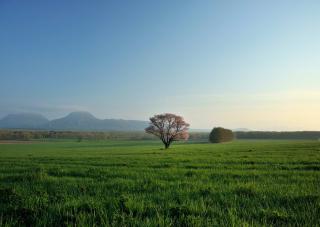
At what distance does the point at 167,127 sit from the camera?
258ft

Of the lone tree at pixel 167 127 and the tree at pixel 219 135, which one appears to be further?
the tree at pixel 219 135

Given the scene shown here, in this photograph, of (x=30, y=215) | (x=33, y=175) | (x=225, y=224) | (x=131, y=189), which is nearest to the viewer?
(x=225, y=224)

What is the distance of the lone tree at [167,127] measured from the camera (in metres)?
77.9

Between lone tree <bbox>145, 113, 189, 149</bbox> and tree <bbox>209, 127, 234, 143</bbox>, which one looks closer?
lone tree <bbox>145, 113, 189, 149</bbox>

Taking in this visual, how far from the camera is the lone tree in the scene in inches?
3067

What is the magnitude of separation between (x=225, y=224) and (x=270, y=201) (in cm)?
287

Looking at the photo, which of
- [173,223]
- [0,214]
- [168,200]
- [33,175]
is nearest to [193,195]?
[168,200]

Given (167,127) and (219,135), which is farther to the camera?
(219,135)

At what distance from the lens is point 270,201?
832cm

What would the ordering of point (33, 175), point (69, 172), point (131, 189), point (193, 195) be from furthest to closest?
point (69, 172) < point (33, 175) < point (131, 189) < point (193, 195)

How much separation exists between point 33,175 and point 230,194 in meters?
9.96

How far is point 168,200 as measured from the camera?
27.9ft

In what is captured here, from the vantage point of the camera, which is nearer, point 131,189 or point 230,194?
point 230,194

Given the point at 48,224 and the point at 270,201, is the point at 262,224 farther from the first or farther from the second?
the point at 48,224
